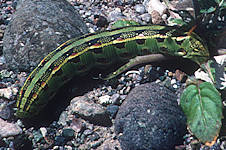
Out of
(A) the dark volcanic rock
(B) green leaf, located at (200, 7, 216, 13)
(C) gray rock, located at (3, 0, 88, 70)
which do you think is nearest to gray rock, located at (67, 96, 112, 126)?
(A) the dark volcanic rock

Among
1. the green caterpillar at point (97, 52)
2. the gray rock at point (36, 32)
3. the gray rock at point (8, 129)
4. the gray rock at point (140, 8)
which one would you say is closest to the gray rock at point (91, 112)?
the green caterpillar at point (97, 52)

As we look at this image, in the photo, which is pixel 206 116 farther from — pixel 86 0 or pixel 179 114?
→ pixel 86 0

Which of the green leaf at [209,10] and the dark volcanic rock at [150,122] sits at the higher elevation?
the green leaf at [209,10]

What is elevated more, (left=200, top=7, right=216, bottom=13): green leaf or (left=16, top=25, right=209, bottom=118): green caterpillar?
(left=200, top=7, right=216, bottom=13): green leaf

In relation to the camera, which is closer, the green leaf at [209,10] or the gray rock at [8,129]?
A: the gray rock at [8,129]

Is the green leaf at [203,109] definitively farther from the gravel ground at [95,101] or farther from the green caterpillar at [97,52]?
the green caterpillar at [97,52]

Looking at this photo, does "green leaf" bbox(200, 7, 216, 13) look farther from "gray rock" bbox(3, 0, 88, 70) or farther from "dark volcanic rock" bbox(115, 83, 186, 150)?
"gray rock" bbox(3, 0, 88, 70)
